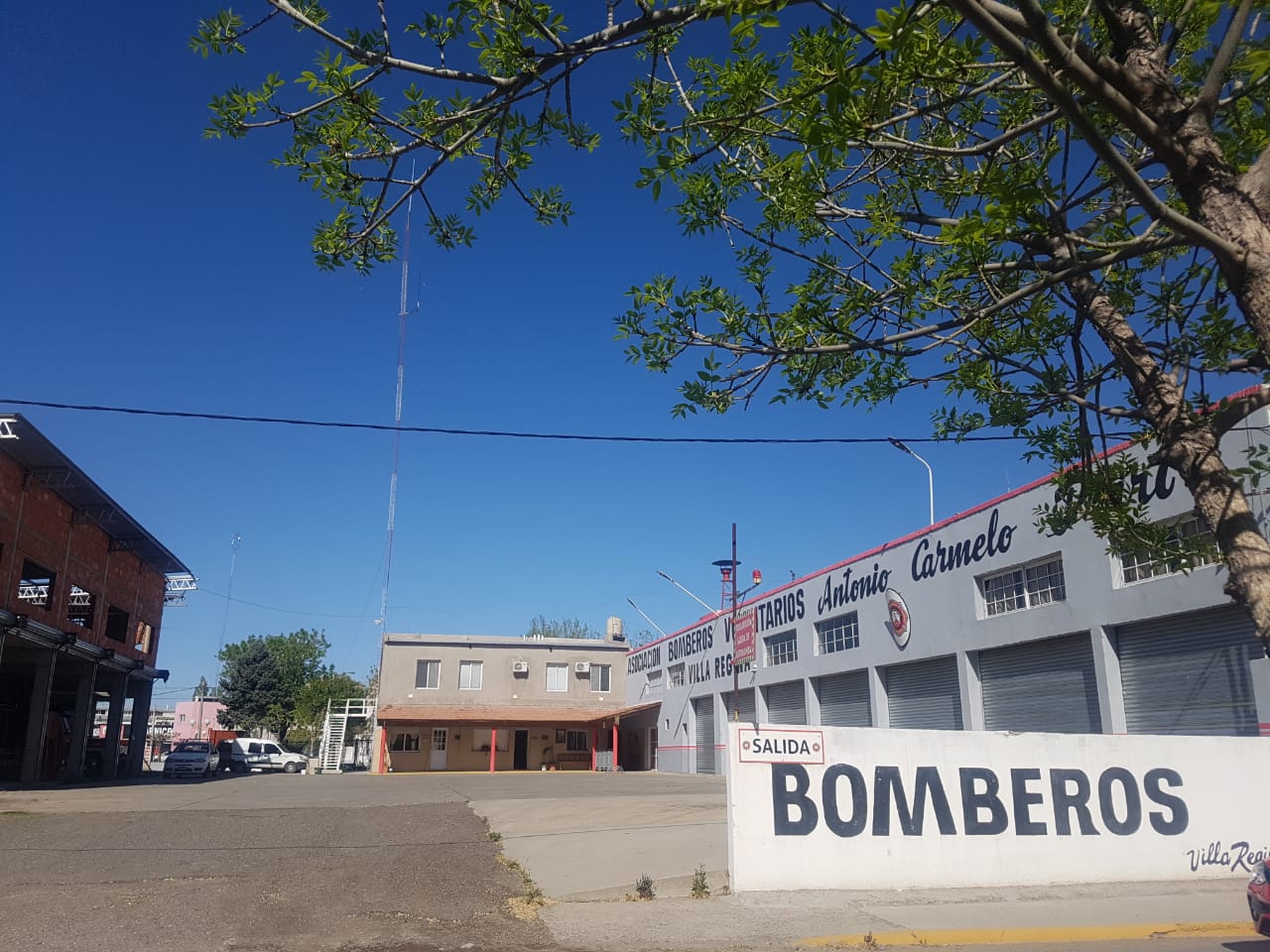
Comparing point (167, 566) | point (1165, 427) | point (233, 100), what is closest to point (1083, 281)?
point (1165, 427)

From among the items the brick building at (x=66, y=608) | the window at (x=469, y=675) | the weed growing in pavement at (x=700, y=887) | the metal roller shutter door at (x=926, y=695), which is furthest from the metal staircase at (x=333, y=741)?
the weed growing in pavement at (x=700, y=887)

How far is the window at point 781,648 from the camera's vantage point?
31453mm

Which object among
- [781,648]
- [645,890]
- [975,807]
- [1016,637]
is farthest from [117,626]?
[975,807]

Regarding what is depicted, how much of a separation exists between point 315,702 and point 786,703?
52.1 m

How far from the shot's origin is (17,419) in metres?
25.4

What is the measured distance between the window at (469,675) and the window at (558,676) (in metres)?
3.94

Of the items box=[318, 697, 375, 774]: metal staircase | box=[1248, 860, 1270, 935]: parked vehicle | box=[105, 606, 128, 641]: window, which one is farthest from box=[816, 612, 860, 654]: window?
box=[318, 697, 375, 774]: metal staircase

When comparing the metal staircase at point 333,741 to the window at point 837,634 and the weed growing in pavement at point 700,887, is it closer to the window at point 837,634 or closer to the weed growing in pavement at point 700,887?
the window at point 837,634

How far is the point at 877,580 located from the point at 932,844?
53.1ft

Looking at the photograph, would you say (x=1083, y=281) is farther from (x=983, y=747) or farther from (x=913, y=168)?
(x=983, y=747)

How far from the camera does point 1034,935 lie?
8.70 meters

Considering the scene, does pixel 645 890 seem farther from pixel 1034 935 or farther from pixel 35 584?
pixel 35 584

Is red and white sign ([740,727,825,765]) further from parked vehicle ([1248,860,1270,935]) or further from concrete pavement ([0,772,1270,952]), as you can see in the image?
parked vehicle ([1248,860,1270,935])

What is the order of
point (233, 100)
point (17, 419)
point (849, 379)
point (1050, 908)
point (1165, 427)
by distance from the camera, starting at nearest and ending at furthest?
point (233, 100)
point (1165, 427)
point (849, 379)
point (1050, 908)
point (17, 419)
